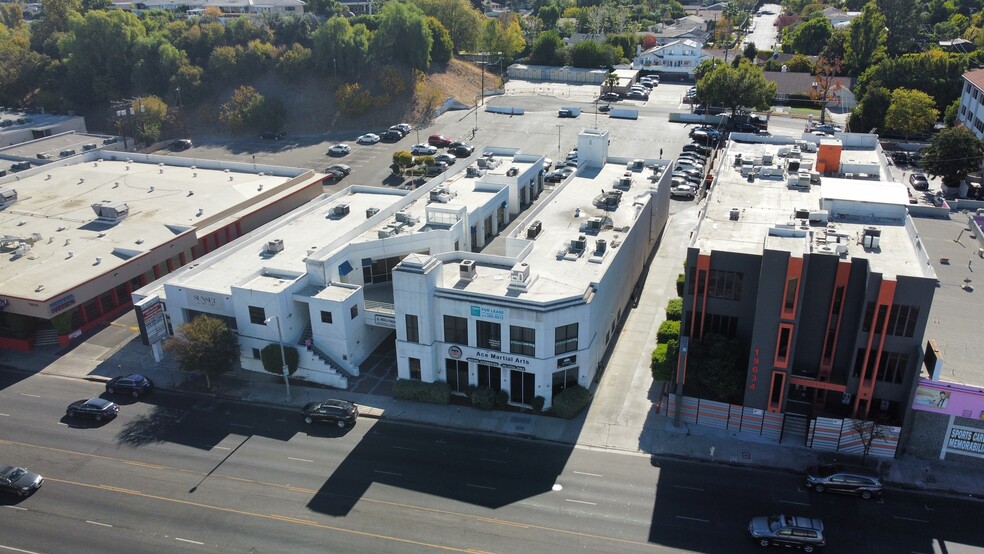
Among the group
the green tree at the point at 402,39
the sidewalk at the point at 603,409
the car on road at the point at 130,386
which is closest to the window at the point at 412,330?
the sidewalk at the point at 603,409

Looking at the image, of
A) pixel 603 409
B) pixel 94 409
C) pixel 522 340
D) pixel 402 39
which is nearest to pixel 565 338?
pixel 522 340

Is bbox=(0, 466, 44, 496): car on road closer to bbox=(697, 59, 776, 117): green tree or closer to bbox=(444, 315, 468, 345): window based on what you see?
bbox=(444, 315, 468, 345): window

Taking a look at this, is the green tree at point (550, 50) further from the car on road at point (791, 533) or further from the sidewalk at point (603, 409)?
the car on road at point (791, 533)

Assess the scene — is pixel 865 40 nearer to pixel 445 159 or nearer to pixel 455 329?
pixel 445 159

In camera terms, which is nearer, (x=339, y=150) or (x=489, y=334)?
(x=489, y=334)

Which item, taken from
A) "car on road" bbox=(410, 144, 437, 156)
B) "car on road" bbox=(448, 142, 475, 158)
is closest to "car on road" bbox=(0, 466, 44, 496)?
"car on road" bbox=(410, 144, 437, 156)

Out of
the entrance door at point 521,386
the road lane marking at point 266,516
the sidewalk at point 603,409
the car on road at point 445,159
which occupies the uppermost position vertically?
the car on road at point 445,159
